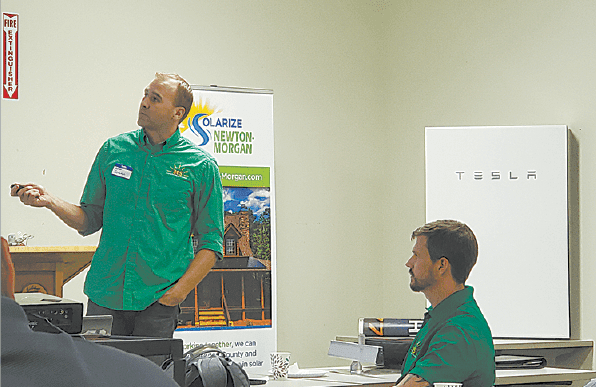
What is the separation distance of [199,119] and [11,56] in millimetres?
1156

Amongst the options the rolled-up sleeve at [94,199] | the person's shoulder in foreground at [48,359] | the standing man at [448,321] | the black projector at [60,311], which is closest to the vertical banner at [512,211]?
the standing man at [448,321]

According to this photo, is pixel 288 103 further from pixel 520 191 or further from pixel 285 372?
pixel 285 372

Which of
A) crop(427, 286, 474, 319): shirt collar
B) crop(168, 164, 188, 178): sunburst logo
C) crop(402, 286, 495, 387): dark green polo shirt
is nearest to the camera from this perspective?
crop(402, 286, 495, 387): dark green polo shirt

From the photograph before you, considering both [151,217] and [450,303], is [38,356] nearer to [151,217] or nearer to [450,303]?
[450,303]

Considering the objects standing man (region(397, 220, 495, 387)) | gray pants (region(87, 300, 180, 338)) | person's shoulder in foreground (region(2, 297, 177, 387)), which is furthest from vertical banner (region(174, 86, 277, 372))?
person's shoulder in foreground (region(2, 297, 177, 387))

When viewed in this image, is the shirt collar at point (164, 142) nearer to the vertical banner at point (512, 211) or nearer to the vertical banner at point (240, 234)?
the vertical banner at point (240, 234)

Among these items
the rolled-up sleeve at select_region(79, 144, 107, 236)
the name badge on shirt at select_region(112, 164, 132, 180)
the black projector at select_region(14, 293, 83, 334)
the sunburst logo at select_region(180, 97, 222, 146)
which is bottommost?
the black projector at select_region(14, 293, 83, 334)

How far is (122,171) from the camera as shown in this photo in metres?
2.62

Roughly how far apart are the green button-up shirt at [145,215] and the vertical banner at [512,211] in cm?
189

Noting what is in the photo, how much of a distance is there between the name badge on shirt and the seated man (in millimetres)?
2067

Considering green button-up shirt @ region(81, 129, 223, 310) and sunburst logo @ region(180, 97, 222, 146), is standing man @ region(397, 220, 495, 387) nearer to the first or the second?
green button-up shirt @ region(81, 129, 223, 310)

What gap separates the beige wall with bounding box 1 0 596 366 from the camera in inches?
174

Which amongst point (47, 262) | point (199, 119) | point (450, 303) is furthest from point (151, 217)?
point (199, 119)

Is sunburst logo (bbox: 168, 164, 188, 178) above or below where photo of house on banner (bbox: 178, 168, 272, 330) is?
above
